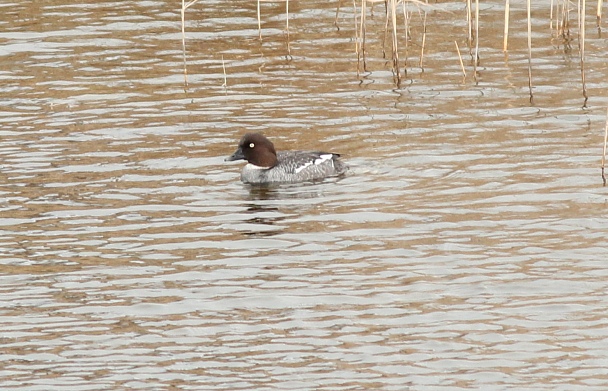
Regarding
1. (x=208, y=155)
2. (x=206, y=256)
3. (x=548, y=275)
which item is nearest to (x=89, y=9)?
(x=208, y=155)

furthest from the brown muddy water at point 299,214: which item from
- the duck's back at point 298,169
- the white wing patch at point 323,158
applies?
the white wing patch at point 323,158

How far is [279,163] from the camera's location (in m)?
15.4

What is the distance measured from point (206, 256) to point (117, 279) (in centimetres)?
94

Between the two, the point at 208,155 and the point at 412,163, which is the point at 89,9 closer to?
the point at 208,155

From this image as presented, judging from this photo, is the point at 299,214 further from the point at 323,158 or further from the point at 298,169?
the point at 298,169

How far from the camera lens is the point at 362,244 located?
1268 cm

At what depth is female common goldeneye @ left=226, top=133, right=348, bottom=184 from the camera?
15.0 m

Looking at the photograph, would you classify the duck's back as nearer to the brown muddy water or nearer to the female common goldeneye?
the female common goldeneye

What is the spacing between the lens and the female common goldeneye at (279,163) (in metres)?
15.0

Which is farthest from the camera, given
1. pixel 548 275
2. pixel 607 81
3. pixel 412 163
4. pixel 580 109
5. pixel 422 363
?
pixel 607 81

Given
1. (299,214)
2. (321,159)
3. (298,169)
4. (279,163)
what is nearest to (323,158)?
(321,159)

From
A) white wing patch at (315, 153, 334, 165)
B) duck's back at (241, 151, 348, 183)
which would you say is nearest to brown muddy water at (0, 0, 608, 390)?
duck's back at (241, 151, 348, 183)

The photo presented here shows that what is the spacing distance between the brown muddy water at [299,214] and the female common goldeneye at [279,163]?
0.67 ft

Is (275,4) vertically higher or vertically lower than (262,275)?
higher
